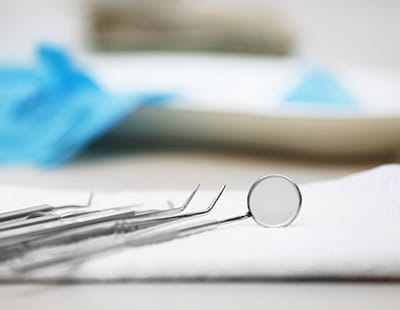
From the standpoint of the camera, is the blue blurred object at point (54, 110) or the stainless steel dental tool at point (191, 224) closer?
the stainless steel dental tool at point (191, 224)

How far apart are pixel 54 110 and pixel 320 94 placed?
30 cm

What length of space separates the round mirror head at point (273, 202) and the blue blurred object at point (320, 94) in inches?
15.7

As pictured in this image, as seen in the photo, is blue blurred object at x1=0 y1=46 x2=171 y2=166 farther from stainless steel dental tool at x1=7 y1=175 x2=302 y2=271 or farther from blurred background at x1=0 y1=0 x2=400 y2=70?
blurred background at x1=0 y1=0 x2=400 y2=70

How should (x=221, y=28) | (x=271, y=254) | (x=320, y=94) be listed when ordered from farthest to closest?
(x=221, y=28), (x=320, y=94), (x=271, y=254)

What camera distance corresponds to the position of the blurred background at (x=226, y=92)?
69cm

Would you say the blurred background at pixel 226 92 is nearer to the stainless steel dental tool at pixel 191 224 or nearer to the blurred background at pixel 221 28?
the blurred background at pixel 221 28

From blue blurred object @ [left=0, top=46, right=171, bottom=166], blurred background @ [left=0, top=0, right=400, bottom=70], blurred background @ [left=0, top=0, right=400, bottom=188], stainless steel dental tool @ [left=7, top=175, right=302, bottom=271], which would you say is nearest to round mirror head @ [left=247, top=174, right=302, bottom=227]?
stainless steel dental tool @ [left=7, top=175, right=302, bottom=271]

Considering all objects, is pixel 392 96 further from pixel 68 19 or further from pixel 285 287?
pixel 68 19

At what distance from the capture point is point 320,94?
870 mm

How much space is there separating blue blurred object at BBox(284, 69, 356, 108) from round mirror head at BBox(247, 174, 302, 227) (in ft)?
1.31

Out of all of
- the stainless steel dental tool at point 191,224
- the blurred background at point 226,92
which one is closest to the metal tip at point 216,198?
the stainless steel dental tool at point 191,224

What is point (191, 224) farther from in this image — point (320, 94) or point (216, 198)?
point (320, 94)

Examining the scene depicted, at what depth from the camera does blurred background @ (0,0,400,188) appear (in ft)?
2.26

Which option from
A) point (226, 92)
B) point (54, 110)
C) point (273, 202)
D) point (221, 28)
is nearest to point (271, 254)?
point (273, 202)
